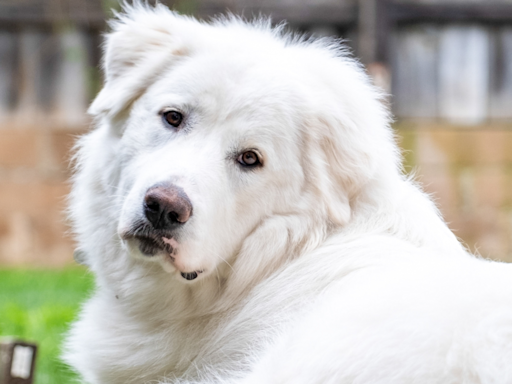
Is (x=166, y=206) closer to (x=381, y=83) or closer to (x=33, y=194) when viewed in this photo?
(x=381, y=83)

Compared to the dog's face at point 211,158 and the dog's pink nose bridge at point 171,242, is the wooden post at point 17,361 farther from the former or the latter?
the dog's pink nose bridge at point 171,242

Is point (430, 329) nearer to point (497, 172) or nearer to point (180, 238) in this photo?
point (180, 238)

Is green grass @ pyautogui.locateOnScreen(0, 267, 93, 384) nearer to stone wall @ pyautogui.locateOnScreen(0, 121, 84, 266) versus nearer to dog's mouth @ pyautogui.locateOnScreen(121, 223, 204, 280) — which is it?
stone wall @ pyautogui.locateOnScreen(0, 121, 84, 266)

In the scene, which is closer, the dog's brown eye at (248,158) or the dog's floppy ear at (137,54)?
the dog's brown eye at (248,158)

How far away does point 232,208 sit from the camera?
113 inches

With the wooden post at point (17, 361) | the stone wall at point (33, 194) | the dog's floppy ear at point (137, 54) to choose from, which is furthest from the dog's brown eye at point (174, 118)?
the stone wall at point (33, 194)

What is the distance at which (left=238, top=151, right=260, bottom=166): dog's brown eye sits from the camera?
292 cm

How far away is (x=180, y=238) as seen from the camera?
2686mm

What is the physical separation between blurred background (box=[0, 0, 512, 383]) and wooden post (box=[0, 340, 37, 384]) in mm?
4639

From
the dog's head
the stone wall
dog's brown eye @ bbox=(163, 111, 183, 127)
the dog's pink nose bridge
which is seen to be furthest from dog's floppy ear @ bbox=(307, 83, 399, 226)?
the stone wall

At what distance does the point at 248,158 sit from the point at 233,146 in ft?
0.28

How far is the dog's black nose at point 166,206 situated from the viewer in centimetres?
261

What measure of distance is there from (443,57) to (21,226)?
5308 millimetres

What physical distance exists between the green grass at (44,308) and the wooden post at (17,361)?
49cm
